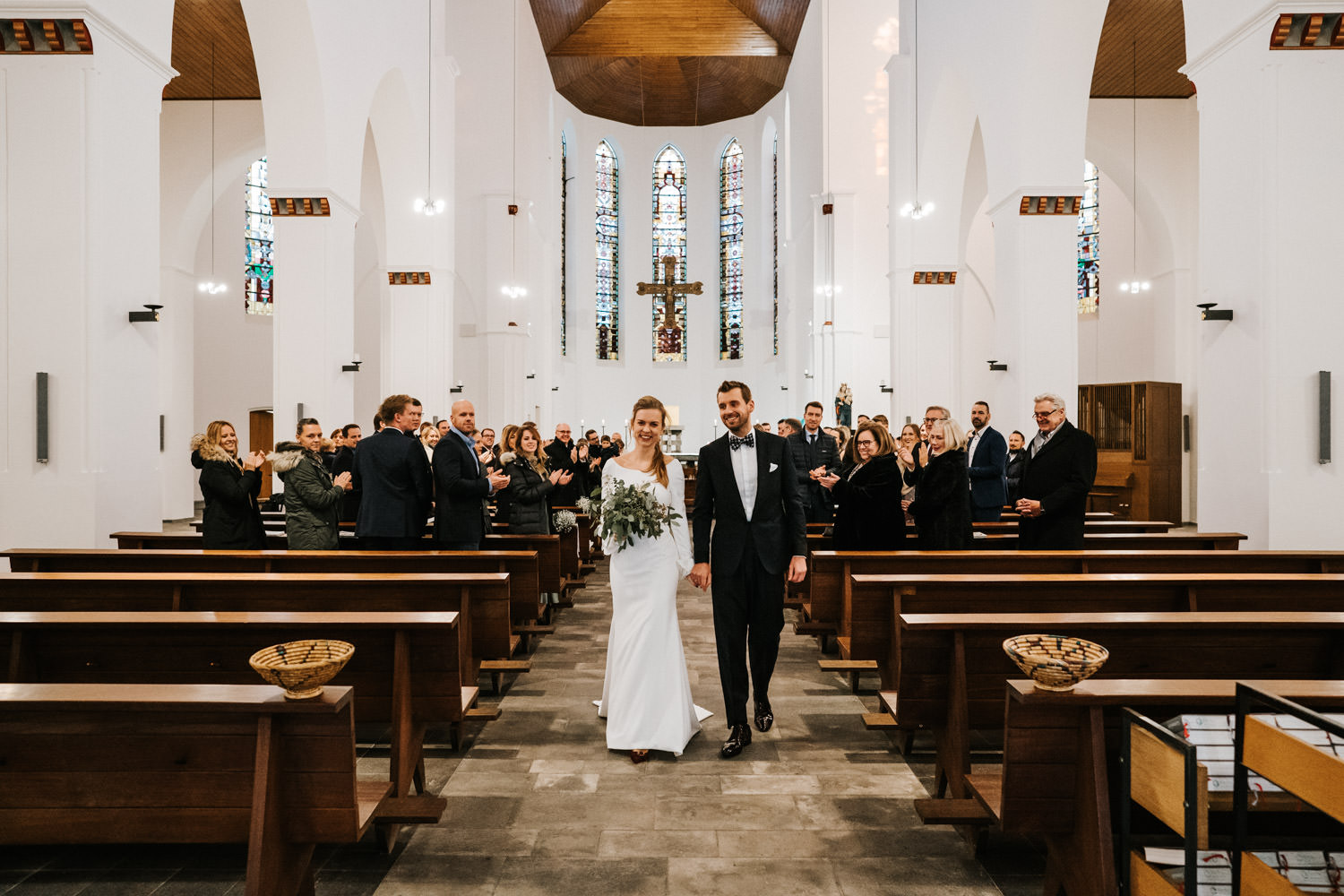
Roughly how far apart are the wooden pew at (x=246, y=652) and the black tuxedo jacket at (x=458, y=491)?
1.89 m

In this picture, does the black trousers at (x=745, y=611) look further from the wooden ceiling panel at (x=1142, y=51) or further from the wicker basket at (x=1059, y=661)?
the wooden ceiling panel at (x=1142, y=51)

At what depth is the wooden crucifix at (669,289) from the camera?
23.6 metres

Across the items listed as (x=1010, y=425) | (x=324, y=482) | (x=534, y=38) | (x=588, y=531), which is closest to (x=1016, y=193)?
(x=1010, y=425)

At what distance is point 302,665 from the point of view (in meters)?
2.12

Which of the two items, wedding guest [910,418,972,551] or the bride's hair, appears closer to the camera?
the bride's hair

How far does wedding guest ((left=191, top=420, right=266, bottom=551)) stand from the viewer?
16.4ft

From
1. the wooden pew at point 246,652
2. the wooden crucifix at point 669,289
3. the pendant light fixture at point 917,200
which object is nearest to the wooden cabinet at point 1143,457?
the pendant light fixture at point 917,200

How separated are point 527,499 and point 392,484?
1.15 meters

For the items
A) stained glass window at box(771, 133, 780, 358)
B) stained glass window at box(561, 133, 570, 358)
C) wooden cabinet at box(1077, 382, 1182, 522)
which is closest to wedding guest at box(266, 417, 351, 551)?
wooden cabinet at box(1077, 382, 1182, 522)

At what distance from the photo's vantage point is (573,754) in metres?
3.87

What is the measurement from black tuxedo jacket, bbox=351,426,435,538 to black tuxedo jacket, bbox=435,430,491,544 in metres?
0.09

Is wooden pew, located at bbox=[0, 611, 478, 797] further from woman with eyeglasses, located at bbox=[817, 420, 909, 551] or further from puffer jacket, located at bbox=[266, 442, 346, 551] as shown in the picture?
woman with eyeglasses, located at bbox=[817, 420, 909, 551]

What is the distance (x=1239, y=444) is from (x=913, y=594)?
3179 millimetres

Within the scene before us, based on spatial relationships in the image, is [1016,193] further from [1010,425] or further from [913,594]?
[913,594]
